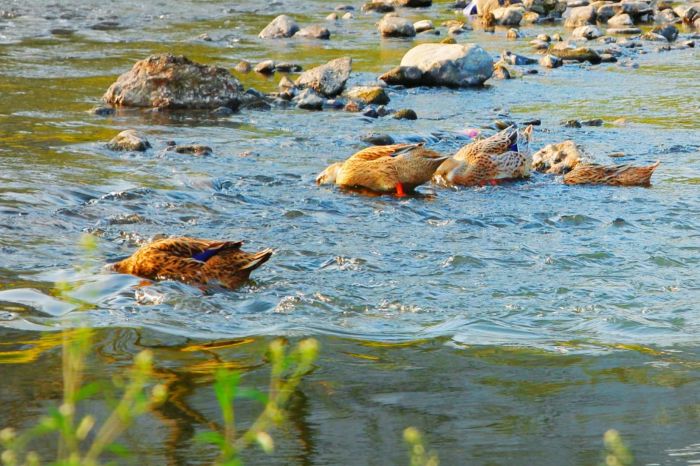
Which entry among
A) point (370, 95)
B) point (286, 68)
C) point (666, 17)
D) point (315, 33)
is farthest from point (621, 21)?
point (370, 95)

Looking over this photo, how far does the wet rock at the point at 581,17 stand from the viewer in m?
21.4

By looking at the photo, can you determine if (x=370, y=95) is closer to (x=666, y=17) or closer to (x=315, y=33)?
(x=315, y=33)

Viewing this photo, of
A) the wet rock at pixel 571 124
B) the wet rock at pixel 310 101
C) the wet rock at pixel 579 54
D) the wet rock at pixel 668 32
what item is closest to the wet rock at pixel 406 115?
the wet rock at pixel 310 101

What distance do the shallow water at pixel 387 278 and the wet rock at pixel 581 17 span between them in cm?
907

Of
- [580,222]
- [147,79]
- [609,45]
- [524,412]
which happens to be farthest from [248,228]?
[609,45]

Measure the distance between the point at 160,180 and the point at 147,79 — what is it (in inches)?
153

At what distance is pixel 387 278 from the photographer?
602 centimetres

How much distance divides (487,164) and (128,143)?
304 centimetres

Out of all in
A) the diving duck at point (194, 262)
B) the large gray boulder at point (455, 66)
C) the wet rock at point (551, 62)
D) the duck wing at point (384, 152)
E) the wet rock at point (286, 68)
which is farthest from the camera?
the wet rock at point (551, 62)

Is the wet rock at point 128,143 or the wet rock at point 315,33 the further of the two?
the wet rock at point 315,33

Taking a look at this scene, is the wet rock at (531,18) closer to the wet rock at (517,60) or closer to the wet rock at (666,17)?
the wet rock at (666,17)

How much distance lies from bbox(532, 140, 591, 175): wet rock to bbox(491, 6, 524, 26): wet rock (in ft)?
40.7

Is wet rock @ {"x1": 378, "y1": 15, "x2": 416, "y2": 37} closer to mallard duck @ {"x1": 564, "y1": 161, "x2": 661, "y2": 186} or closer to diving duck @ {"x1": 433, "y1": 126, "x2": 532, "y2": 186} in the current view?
diving duck @ {"x1": 433, "y1": 126, "x2": 532, "y2": 186}

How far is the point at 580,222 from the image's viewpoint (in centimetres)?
750
